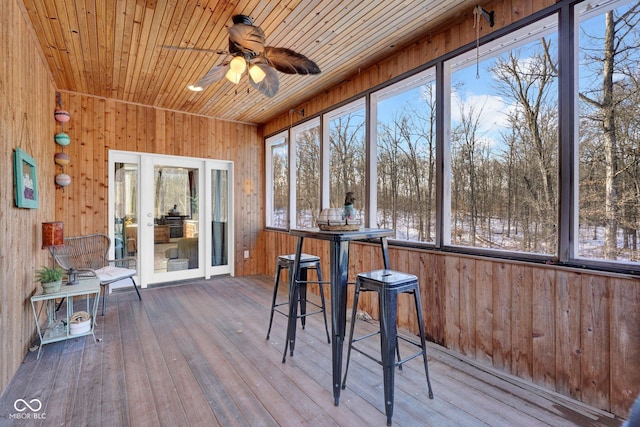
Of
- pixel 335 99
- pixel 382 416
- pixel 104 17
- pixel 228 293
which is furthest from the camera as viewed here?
pixel 228 293

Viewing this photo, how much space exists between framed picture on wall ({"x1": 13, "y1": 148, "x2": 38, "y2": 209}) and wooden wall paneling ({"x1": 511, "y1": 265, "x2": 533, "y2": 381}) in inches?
143

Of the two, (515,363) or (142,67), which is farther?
(142,67)

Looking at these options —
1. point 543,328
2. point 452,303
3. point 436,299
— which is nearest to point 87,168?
point 436,299

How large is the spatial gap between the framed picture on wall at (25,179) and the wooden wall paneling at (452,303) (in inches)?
132

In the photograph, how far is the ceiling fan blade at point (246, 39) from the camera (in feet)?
6.96

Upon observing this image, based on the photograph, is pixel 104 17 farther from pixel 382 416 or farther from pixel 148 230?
pixel 382 416

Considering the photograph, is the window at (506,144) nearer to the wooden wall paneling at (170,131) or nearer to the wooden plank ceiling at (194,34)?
the wooden plank ceiling at (194,34)

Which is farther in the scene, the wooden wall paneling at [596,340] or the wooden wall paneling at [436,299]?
the wooden wall paneling at [436,299]

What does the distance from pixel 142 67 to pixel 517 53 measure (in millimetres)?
3580

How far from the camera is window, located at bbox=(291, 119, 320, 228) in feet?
14.6

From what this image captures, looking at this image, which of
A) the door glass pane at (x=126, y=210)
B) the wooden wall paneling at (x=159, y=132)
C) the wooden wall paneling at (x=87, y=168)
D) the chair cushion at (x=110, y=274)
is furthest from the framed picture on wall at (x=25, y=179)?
the wooden wall paneling at (x=159, y=132)

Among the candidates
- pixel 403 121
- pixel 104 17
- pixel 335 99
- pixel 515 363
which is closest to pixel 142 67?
pixel 104 17

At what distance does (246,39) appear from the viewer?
2197 millimetres

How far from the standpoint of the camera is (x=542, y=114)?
214 cm
